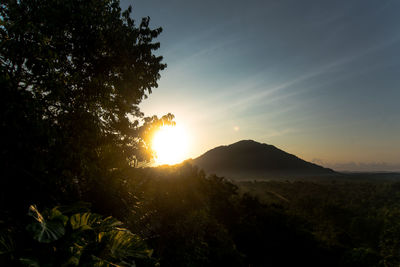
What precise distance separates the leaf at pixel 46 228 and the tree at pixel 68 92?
2.73m

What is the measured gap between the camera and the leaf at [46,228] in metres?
2.95

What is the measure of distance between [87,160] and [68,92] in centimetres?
261

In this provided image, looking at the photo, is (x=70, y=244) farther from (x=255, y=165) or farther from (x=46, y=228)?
(x=255, y=165)

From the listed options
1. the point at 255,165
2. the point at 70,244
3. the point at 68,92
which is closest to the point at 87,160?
the point at 68,92

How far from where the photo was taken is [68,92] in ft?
22.6

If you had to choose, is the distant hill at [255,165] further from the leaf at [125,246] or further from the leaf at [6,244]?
the leaf at [6,244]

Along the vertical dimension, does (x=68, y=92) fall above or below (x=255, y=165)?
above

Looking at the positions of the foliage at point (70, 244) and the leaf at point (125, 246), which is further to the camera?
the leaf at point (125, 246)

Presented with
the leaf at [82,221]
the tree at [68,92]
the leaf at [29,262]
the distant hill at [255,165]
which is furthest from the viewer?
the distant hill at [255,165]

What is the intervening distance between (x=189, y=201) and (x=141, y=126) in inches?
191

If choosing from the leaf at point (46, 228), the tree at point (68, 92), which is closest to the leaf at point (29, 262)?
the leaf at point (46, 228)

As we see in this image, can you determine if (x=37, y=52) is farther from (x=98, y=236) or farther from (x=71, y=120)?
(x=98, y=236)

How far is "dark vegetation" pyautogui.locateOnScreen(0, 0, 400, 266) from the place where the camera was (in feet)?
11.6

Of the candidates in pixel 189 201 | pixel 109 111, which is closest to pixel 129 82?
pixel 109 111
